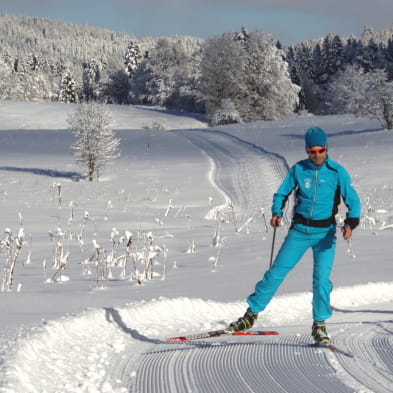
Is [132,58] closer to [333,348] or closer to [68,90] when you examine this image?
[68,90]

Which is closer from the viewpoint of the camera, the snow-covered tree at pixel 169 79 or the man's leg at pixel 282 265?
the man's leg at pixel 282 265

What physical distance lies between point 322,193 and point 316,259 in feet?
1.80

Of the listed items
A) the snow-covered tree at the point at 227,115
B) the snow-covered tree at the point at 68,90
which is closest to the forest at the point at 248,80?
the snow-covered tree at the point at 227,115

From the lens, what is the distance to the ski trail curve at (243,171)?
65.4 ft

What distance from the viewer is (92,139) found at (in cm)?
2606

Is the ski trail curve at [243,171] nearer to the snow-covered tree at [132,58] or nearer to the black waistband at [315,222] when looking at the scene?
the black waistband at [315,222]

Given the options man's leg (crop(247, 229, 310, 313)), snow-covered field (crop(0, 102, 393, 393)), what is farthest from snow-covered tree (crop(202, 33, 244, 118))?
man's leg (crop(247, 229, 310, 313))

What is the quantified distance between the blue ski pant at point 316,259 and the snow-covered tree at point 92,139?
21.5 m

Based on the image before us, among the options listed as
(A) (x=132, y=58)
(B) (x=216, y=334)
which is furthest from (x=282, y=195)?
(A) (x=132, y=58)

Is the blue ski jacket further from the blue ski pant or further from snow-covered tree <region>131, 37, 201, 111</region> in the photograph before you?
snow-covered tree <region>131, 37, 201, 111</region>

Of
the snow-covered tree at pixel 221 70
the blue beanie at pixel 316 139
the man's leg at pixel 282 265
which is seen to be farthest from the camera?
the snow-covered tree at pixel 221 70

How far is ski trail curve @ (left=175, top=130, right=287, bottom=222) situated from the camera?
1992 cm

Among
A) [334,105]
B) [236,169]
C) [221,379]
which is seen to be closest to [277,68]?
[334,105]

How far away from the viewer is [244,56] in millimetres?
58344
